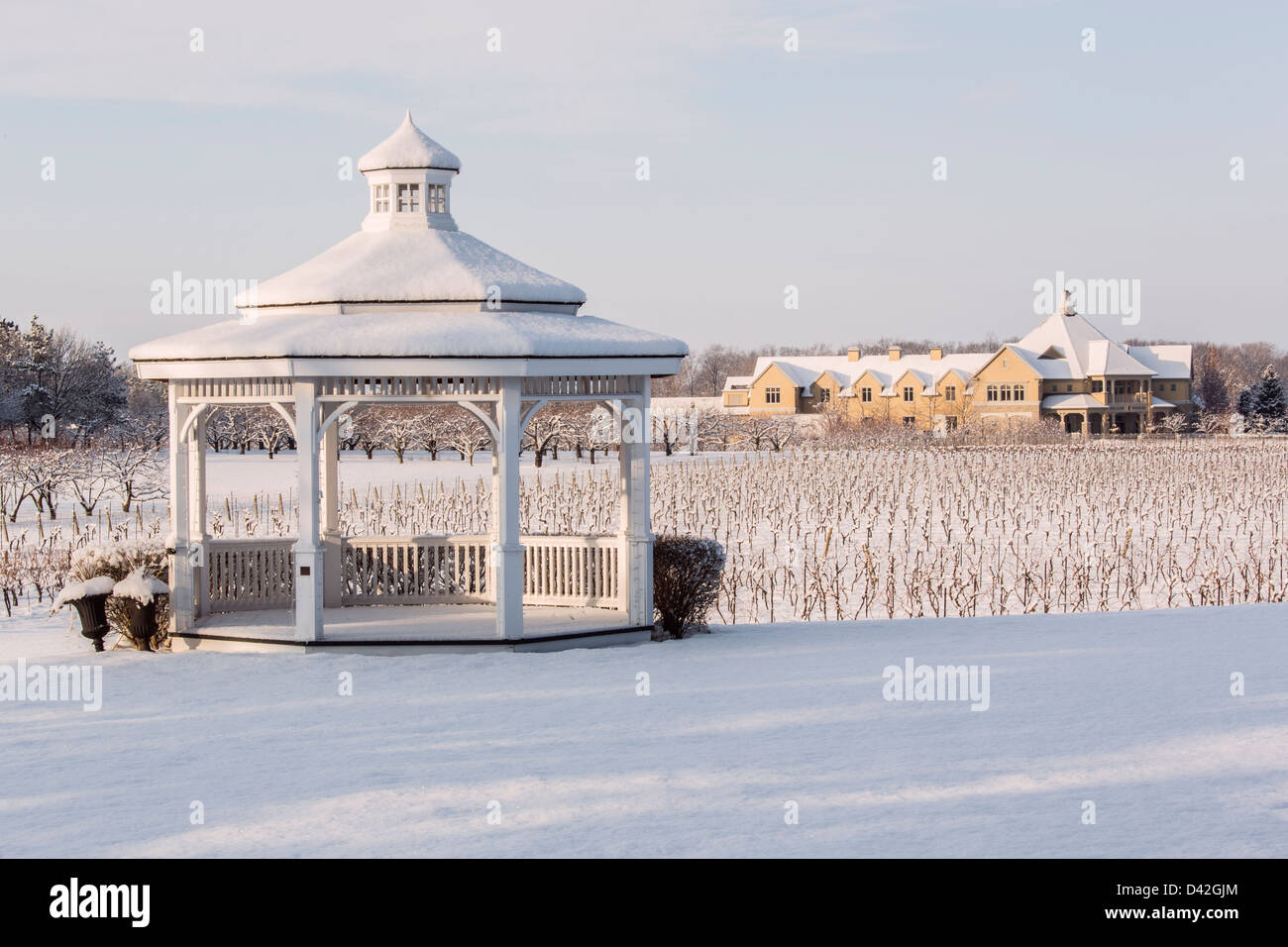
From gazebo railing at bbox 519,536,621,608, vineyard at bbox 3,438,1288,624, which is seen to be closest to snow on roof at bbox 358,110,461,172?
gazebo railing at bbox 519,536,621,608

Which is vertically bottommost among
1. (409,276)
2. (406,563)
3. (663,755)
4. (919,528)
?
(663,755)

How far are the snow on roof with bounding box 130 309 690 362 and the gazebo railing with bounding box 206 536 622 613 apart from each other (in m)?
2.54

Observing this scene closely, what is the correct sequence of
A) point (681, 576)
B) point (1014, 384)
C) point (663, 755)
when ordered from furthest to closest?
point (1014, 384) → point (681, 576) → point (663, 755)

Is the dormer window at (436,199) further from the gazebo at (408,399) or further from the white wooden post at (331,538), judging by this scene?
the white wooden post at (331,538)

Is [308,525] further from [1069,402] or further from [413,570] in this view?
[1069,402]

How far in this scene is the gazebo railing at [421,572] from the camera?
617 inches

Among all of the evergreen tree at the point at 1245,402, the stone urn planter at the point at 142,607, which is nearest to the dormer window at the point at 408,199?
the stone urn planter at the point at 142,607

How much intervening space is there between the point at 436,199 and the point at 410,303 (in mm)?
2114

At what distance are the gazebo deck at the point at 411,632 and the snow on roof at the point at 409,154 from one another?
5126 mm

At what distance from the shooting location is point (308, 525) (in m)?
13.5

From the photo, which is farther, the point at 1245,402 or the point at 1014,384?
the point at 1245,402

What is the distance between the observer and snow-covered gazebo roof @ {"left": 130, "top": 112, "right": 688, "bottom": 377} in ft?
43.3

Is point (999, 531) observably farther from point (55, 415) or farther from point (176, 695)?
point (55, 415)

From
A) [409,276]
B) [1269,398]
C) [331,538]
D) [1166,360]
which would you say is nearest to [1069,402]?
[1166,360]
